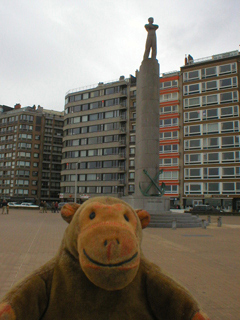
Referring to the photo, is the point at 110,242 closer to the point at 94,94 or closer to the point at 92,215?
the point at 92,215

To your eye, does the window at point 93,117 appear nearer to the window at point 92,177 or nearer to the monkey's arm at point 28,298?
the window at point 92,177

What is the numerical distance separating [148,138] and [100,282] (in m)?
19.3

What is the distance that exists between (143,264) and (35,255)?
258 inches

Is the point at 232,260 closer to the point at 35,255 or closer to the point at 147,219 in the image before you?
the point at 35,255

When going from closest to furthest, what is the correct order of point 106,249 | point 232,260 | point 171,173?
1. point 106,249
2. point 232,260
3. point 171,173

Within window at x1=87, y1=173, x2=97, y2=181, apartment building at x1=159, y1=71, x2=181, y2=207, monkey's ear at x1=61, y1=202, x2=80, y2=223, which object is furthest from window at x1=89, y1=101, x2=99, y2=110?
monkey's ear at x1=61, y1=202, x2=80, y2=223

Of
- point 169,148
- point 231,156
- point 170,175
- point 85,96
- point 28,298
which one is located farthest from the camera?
point 85,96

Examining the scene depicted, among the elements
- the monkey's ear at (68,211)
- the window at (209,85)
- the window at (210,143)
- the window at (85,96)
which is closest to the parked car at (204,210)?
the window at (210,143)

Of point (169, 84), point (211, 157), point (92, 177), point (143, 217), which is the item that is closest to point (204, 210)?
point (211, 157)

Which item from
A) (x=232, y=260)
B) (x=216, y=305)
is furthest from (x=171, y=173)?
(x=216, y=305)

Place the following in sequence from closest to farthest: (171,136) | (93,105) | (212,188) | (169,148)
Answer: (212,188), (169,148), (171,136), (93,105)

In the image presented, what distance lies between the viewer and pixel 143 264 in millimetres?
2266

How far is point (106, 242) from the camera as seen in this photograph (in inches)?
71.4

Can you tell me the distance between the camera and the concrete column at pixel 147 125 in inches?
805
